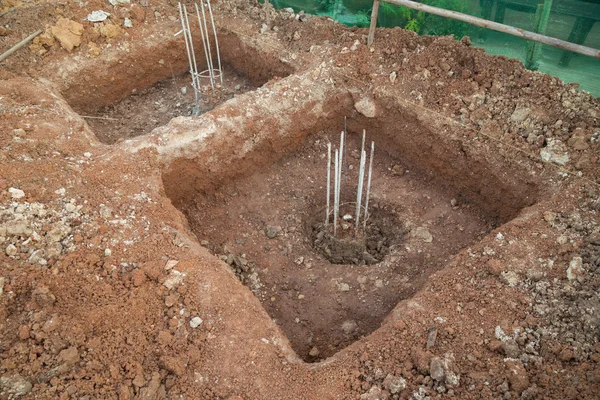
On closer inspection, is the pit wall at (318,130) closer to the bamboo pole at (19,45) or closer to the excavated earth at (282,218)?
the excavated earth at (282,218)

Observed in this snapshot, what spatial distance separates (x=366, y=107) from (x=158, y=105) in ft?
10.9

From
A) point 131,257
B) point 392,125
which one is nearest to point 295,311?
point 131,257

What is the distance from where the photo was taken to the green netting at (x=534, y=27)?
219 inches

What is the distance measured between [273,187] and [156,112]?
2444mm

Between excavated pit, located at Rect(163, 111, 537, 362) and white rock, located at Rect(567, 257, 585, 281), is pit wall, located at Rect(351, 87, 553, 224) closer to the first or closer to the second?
excavated pit, located at Rect(163, 111, 537, 362)

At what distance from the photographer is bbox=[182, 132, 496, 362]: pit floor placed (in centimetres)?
466

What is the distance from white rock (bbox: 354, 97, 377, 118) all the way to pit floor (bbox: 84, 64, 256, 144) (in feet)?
6.51

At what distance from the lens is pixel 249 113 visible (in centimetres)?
560

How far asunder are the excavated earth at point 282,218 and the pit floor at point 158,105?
4cm

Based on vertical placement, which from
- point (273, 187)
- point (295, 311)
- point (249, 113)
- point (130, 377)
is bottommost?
point (295, 311)

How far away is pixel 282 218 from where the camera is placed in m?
5.59

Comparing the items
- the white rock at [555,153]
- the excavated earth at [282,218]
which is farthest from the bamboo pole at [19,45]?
the white rock at [555,153]

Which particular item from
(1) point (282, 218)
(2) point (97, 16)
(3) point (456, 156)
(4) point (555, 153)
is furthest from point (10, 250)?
(4) point (555, 153)

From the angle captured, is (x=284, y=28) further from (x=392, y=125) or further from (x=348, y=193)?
(x=348, y=193)
